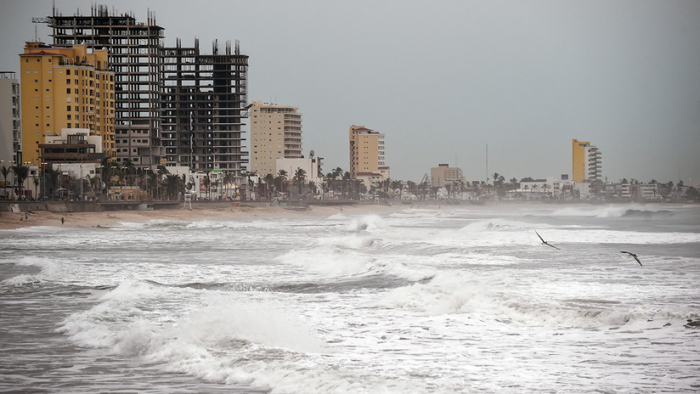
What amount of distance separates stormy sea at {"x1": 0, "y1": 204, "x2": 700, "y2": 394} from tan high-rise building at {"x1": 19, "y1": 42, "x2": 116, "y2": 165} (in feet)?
418

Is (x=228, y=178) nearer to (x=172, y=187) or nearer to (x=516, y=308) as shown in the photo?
(x=172, y=187)

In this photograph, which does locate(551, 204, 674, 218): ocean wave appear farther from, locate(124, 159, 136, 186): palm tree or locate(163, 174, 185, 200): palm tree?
locate(124, 159, 136, 186): palm tree

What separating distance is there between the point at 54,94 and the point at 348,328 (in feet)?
483

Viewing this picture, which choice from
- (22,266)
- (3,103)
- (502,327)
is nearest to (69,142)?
(3,103)

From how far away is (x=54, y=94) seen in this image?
477 feet

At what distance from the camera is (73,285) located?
68.5ft

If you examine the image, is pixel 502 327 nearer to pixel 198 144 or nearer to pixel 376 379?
pixel 376 379

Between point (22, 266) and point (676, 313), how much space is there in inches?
904

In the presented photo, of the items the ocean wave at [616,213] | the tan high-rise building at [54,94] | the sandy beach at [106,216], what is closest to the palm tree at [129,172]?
the tan high-rise building at [54,94]

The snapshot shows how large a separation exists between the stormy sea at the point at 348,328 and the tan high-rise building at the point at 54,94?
12739cm

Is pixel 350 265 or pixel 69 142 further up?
pixel 69 142

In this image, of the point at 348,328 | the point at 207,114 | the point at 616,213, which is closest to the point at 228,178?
the point at 207,114

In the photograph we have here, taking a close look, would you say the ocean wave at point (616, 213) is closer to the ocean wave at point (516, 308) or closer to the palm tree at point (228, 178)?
the palm tree at point (228, 178)

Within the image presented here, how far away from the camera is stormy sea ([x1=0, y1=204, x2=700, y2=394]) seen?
1020 cm
